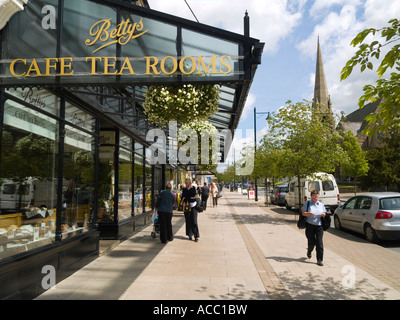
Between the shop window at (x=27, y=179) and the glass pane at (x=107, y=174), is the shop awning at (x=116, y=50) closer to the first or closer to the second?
the shop window at (x=27, y=179)

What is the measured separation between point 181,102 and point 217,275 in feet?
10.9

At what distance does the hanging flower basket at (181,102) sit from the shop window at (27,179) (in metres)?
2.03

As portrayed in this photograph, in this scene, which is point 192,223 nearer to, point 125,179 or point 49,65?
point 125,179

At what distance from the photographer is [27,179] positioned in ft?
18.0

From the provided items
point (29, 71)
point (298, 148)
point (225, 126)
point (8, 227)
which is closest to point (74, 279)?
point (8, 227)

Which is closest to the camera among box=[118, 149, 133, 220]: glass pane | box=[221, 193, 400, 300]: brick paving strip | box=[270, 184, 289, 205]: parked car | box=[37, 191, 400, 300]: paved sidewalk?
box=[37, 191, 400, 300]: paved sidewalk

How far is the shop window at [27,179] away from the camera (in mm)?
4895

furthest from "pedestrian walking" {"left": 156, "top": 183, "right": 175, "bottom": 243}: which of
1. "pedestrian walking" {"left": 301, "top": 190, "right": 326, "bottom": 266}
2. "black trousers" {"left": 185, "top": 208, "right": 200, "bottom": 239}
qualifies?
"pedestrian walking" {"left": 301, "top": 190, "right": 326, "bottom": 266}

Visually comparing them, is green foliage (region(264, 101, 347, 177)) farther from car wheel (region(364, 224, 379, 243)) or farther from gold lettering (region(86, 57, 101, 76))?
gold lettering (region(86, 57, 101, 76))

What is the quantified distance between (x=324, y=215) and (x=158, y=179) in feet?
36.3

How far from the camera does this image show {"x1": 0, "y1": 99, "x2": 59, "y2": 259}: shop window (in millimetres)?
4895

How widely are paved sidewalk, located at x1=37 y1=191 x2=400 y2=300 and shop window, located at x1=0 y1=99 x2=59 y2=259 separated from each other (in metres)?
0.98

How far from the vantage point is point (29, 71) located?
181 inches

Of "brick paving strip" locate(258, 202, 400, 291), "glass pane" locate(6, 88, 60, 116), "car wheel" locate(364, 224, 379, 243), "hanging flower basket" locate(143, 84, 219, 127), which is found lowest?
"brick paving strip" locate(258, 202, 400, 291)
